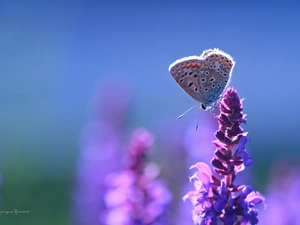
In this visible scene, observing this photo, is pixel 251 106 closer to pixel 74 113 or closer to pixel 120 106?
pixel 74 113

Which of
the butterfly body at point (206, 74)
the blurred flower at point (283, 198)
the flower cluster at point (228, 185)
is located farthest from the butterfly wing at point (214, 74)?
the blurred flower at point (283, 198)

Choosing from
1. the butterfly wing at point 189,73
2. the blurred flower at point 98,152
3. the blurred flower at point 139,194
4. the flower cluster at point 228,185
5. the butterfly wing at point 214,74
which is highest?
the blurred flower at point 98,152

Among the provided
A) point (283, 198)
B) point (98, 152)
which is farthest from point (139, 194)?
point (98, 152)

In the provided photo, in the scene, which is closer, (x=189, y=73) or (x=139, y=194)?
(x=189, y=73)

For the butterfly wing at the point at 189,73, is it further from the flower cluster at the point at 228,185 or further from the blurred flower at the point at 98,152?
the blurred flower at the point at 98,152

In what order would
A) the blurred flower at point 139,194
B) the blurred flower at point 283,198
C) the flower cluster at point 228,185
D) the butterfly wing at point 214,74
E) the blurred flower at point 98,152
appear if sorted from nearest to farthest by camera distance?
the flower cluster at point 228,185, the butterfly wing at point 214,74, the blurred flower at point 139,194, the blurred flower at point 283,198, the blurred flower at point 98,152

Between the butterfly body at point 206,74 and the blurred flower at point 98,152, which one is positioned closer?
the butterfly body at point 206,74

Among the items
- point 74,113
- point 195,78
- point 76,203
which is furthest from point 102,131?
point 74,113

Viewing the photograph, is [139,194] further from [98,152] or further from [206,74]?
[98,152]
